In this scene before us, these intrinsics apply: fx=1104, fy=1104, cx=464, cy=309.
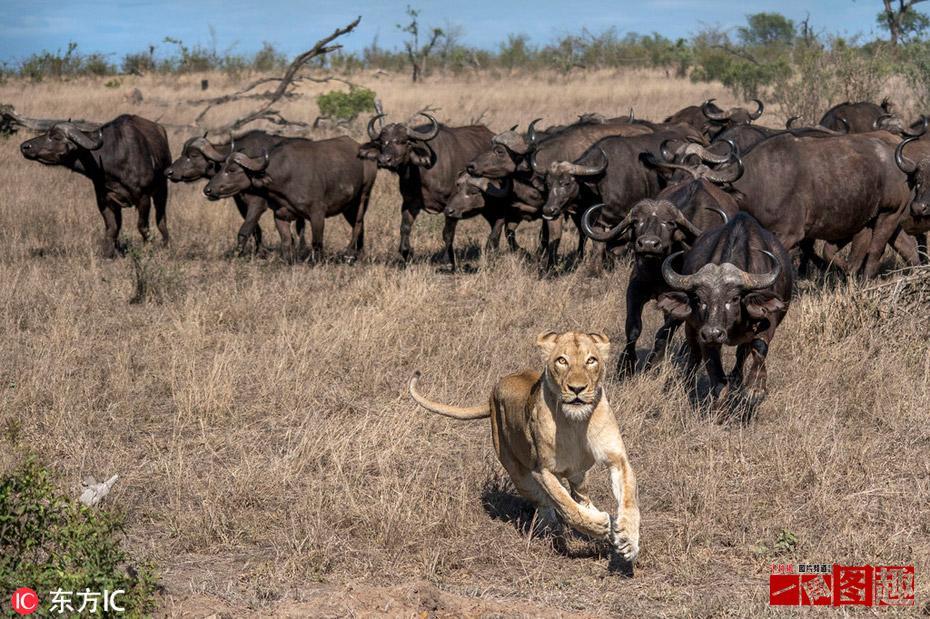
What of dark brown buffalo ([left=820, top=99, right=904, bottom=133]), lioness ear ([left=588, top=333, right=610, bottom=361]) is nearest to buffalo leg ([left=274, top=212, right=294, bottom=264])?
dark brown buffalo ([left=820, top=99, right=904, bottom=133])

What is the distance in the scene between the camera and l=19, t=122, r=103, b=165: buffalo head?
1388 cm

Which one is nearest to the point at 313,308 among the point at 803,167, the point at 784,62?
the point at 803,167

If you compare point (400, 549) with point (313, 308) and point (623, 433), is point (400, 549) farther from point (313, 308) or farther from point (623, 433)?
→ point (313, 308)

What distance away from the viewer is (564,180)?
1188cm

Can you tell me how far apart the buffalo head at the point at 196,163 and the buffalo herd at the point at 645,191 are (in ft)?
0.09

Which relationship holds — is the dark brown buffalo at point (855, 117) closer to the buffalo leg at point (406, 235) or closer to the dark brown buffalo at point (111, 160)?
the buffalo leg at point (406, 235)

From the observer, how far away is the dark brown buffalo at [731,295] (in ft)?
22.2

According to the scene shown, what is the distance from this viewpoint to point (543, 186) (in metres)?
12.7

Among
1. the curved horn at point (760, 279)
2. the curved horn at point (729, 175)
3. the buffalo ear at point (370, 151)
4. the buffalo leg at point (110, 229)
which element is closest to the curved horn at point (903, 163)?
the curved horn at point (729, 175)

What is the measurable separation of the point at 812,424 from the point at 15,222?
1153cm

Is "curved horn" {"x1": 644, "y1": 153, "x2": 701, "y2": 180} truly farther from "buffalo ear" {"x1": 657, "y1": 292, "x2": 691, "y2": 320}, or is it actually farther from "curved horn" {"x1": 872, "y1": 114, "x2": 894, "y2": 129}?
"curved horn" {"x1": 872, "y1": 114, "x2": 894, "y2": 129}

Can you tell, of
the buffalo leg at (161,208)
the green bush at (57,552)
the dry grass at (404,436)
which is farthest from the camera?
the buffalo leg at (161,208)

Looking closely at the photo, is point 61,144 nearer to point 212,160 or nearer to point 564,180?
point 212,160

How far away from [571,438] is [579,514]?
34 cm
